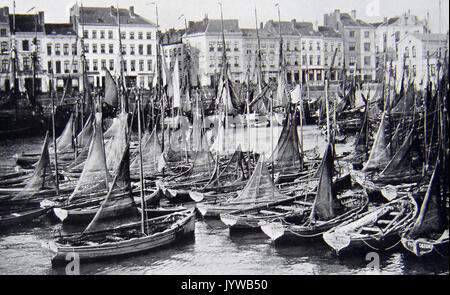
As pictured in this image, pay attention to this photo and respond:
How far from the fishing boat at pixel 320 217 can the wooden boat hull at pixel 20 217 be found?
7698 millimetres

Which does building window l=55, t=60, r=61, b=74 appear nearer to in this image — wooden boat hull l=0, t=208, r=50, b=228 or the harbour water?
wooden boat hull l=0, t=208, r=50, b=228

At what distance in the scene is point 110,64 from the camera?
33844 millimetres

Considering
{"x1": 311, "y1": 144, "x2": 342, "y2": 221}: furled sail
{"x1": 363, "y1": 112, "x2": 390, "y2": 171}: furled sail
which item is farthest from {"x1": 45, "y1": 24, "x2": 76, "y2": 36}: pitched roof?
{"x1": 311, "y1": 144, "x2": 342, "y2": 221}: furled sail

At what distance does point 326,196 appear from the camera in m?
14.8

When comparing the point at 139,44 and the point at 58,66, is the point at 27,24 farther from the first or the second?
the point at 139,44

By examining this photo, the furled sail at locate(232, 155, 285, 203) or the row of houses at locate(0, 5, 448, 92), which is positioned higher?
the row of houses at locate(0, 5, 448, 92)

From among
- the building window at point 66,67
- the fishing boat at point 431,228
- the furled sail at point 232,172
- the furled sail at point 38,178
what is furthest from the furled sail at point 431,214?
the building window at point 66,67

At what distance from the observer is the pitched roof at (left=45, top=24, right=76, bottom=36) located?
31847 mm

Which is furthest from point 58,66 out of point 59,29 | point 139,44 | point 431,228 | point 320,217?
point 431,228

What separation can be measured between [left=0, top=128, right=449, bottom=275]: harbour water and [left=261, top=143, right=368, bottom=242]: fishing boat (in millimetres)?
358

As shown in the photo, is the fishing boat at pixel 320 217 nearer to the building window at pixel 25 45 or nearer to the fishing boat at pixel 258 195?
the fishing boat at pixel 258 195

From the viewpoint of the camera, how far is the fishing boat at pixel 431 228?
11.7 m

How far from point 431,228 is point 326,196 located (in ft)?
10.6
